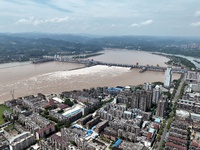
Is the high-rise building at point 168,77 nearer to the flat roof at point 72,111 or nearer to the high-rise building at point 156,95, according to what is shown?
the high-rise building at point 156,95

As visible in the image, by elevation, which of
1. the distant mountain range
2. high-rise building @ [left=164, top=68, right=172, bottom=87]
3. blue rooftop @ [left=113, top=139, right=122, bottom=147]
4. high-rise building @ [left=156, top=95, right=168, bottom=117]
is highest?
the distant mountain range

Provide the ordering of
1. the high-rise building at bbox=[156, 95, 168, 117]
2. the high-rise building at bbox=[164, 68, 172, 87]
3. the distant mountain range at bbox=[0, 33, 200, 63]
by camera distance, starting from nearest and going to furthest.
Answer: the high-rise building at bbox=[156, 95, 168, 117], the high-rise building at bbox=[164, 68, 172, 87], the distant mountain range at bbox=[0, 33, 200, 63]

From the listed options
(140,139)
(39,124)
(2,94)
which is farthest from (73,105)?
(2,94)

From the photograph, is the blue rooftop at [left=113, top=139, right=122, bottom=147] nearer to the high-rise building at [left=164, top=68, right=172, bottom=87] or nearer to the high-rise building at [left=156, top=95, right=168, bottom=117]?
the high-rise building at [left=156, top=95, right=168, bottom=117]

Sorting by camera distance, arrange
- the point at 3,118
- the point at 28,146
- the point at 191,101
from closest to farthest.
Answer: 1. the point at 28,146
2. the point at 3,118
3. the point at 191,101

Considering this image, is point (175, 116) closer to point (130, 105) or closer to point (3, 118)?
point (130, 105)

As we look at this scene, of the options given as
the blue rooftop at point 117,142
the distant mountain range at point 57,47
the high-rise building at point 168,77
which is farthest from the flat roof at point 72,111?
the distant mountain range at point 57,47

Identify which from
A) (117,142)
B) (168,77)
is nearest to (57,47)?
(168,77)

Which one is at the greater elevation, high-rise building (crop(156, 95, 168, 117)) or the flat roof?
high-rise building (crop(156, 95, 168, 117))

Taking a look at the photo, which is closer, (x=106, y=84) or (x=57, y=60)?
(x=106, y=84)

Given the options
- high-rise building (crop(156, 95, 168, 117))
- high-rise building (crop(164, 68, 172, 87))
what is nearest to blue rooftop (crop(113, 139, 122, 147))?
high-rise building (crop(156, 95, 168, 117))

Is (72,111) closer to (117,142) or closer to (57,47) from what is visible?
(117,142)
